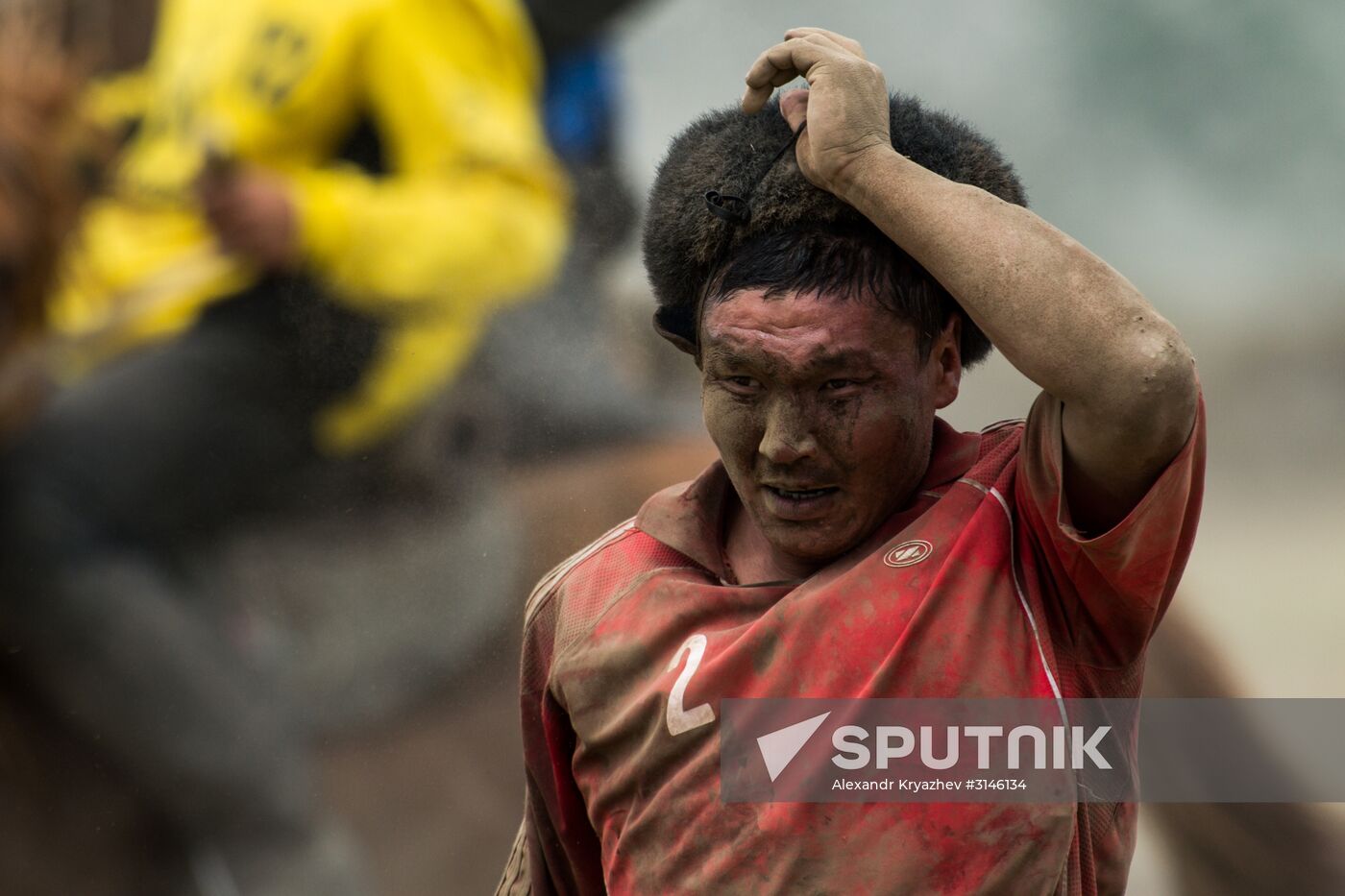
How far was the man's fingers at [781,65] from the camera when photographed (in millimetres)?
1606

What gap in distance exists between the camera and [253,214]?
11.7 ft

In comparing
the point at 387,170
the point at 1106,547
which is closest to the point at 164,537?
the point at 387,170

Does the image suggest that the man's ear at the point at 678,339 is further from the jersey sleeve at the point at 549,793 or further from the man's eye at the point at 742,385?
the jersey sleeve at the point at 549,793

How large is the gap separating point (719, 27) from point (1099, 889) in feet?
8.07

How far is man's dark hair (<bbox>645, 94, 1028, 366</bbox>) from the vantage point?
5.27 feet

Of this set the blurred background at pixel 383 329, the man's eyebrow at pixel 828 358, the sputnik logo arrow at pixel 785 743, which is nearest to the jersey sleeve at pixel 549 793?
the sputnik logo arrow at pixel 785 743

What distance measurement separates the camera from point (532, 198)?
11.8 ft

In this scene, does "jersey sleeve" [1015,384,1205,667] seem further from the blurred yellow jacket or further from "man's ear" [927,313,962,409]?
the blurred yellow jacket

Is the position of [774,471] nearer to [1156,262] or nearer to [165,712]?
[1156,262]

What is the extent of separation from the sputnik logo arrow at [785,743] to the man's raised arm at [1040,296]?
0.34 metres

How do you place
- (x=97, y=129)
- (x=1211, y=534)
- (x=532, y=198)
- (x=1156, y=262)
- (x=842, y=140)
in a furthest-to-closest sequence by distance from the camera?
(x=97, y=129), (x=532, y=198), (x=1156, y=262), (x=1211, y=534), (x=842, y=140)

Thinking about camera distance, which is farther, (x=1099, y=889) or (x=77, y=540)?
(x=77, y=540)

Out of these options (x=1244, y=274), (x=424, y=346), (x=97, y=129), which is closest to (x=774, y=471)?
(x=1244, y=274)

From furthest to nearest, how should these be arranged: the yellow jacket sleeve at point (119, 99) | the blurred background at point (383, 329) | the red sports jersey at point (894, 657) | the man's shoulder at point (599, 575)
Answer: the yellow jacket sleeve at point (119, 99) < the blurred background at point (383, 329) < the man's shoulder at point (599, 575) < the red sports jersey at point (894, 657)
